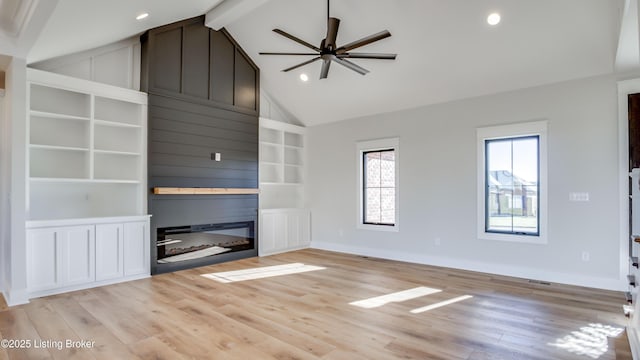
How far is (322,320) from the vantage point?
3352 millimetres

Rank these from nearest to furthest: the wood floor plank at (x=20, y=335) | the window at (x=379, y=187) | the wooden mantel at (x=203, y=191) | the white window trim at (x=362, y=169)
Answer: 1. the wood floor plank at (x=20, y=335)
2. the wooden mantel at (x=203, y=191)
3. the white window trim at (x=362, y=169)
4. the window at (x=379, y=187)

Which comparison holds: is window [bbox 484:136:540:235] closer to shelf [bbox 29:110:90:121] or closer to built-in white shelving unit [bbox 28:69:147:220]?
built-in white shelving unit [bbox 28:69:147:220]

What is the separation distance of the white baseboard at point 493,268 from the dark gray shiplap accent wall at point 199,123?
2.18m

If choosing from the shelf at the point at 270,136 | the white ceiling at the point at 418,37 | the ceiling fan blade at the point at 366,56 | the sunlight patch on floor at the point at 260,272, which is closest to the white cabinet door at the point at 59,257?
the sunlight patch on floor at the point at 260,272

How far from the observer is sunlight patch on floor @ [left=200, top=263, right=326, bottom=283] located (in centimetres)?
493

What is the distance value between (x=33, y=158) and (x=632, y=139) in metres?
7.44

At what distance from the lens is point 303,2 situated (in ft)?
16.7

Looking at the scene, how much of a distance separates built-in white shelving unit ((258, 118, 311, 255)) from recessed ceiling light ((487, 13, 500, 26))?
4203mm

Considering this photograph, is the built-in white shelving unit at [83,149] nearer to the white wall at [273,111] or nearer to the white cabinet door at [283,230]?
the white cabinet door at [283,230]

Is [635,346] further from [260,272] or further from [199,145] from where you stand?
[199,145]

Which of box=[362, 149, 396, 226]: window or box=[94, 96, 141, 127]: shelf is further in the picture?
box=[362, 149, 396, 226]: window

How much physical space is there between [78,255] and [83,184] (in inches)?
40.9

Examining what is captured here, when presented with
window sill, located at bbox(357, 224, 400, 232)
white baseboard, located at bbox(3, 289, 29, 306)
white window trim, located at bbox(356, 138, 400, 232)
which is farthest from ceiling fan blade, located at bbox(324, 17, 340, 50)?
white baseboard, located at bbox(3, 289, 29, 306)

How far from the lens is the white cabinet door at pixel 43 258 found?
155 inches
